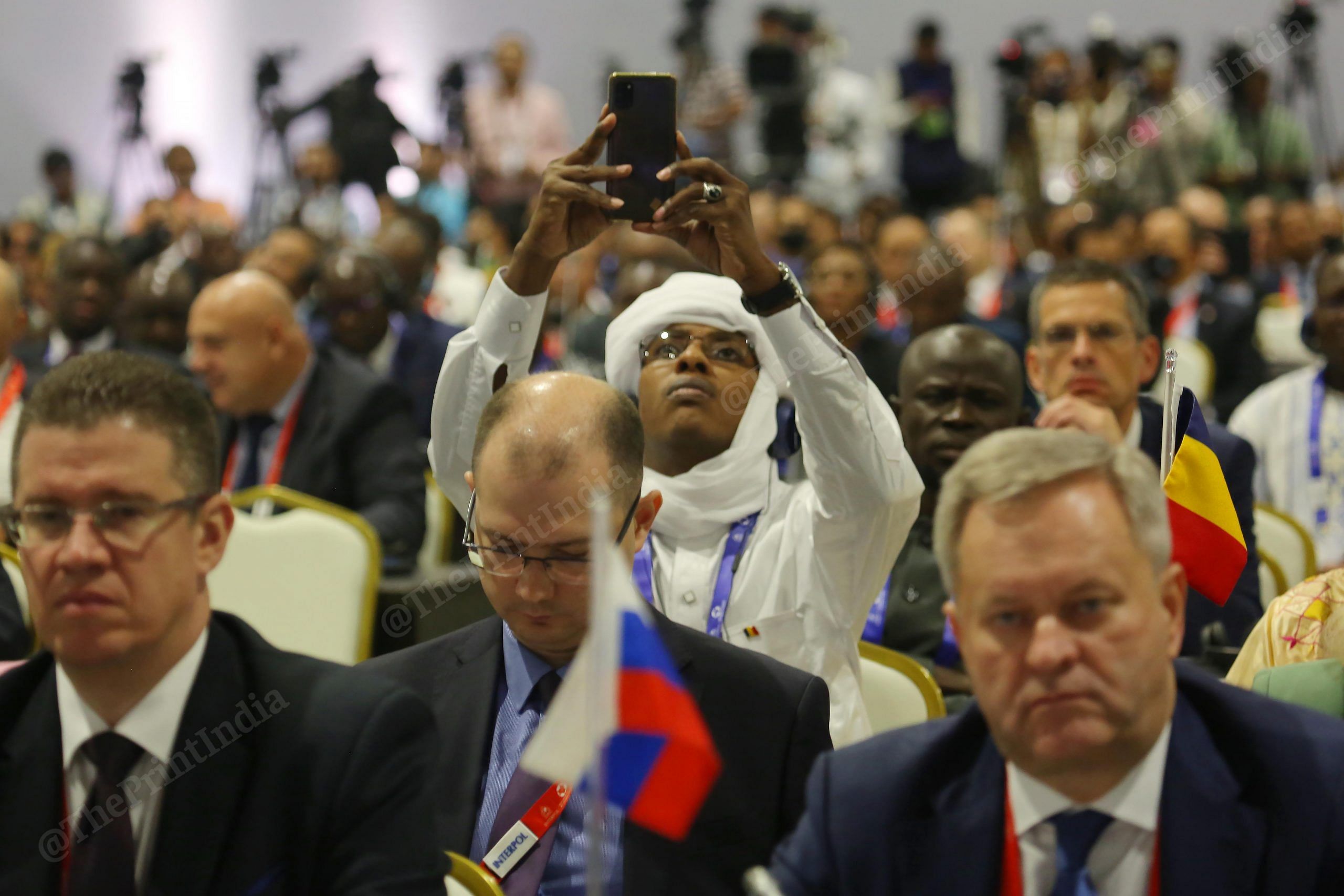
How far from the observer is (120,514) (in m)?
1.54

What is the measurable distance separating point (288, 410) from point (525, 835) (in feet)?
9.44

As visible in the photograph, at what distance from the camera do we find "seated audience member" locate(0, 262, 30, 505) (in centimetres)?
418

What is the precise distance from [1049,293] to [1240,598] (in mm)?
943

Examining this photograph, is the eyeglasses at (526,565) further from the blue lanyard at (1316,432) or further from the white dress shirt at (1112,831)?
the blue lanyard at (1316,432)

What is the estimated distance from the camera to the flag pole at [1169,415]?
2.18 metres

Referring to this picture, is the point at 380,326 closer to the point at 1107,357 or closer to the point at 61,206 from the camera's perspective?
the point at 1107,357

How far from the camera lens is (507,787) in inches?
79.1

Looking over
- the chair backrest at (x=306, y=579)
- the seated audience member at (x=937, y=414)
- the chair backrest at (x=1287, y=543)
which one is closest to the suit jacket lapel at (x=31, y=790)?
the chair backrest at (x=306, y=579)

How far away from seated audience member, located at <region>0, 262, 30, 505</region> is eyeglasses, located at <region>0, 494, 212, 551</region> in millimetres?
2644

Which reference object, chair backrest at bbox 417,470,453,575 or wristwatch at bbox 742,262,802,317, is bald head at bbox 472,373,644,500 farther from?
chair backrest at bbox 417,470,453,575

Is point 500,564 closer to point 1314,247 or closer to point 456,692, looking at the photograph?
point 456,692

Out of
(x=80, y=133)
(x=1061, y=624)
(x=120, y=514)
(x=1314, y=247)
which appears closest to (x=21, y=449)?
(x=120, y=514)

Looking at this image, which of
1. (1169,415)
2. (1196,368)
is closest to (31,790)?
(1169,415)

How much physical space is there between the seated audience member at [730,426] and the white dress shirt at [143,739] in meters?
0.99
